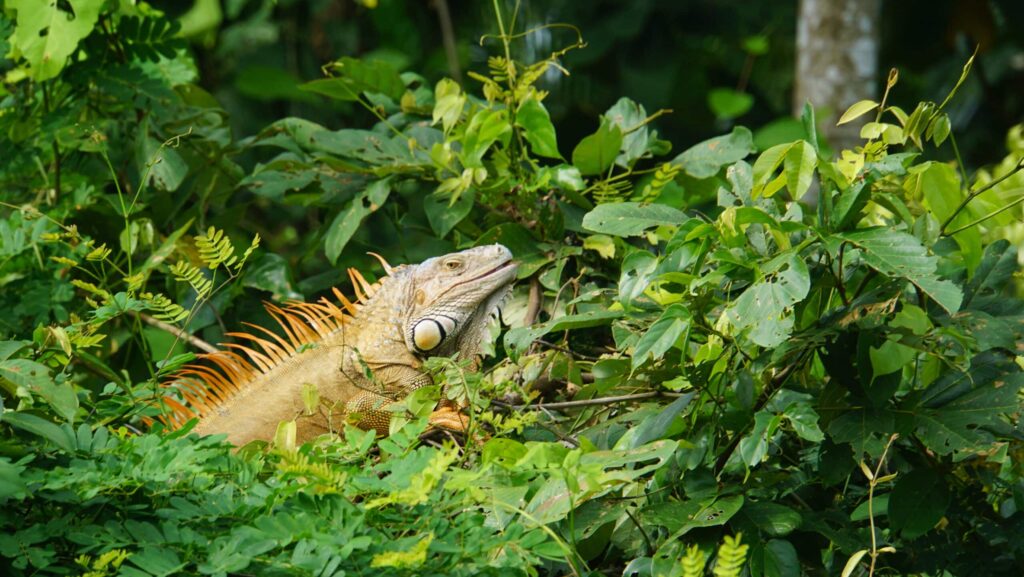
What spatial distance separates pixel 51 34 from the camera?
325cm

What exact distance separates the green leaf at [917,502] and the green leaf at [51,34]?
242cm

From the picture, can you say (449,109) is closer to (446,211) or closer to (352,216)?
(446,211)

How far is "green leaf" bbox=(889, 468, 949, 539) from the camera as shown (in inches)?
85.9

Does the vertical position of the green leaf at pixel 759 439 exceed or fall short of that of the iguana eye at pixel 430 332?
it exceeds it

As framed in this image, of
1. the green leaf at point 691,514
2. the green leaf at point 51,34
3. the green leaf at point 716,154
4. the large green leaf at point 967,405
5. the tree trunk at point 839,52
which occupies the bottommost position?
the tree trunk at point 839,52

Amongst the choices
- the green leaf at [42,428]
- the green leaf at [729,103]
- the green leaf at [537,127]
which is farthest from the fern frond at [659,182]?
the green leaf at [729,103]

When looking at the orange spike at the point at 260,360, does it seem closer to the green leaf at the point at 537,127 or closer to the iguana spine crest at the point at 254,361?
the iguana spine crest at the point at 254,361

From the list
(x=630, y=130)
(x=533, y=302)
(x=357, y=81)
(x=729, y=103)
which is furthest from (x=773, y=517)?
(x=729, y=103)

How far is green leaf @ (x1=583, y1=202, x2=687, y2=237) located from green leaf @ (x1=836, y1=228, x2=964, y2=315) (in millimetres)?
408

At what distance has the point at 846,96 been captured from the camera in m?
6.17

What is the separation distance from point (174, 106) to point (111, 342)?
74 centimetres

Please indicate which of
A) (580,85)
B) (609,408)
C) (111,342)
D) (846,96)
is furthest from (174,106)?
(580,85)

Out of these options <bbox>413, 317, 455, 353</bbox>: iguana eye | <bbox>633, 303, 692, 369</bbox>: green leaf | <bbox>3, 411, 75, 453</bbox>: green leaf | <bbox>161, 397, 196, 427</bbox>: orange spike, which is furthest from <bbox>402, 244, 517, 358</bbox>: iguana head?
<bbox>3, 411, 75, 453</bbox>: green leaf

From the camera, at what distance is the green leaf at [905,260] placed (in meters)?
1.94
